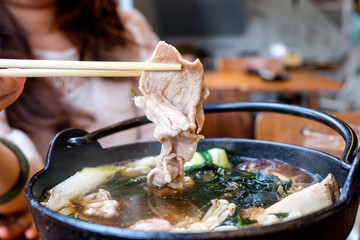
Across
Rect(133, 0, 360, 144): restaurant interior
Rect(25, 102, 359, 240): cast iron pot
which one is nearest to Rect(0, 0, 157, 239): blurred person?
Rect(25, 102, 359, 240): cast iron pot

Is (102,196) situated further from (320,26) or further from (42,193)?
(320,26)

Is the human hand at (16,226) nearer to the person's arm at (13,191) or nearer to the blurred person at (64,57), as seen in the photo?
the person's arm at (13,191)

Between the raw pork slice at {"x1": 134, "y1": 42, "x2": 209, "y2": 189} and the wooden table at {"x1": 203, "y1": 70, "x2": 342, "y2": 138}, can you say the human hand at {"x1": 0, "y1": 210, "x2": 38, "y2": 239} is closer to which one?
the raw pork slice at {"x1": 134, "y1": 42, "x2": 209, "y2": 189}

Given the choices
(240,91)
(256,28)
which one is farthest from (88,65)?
(256,28)

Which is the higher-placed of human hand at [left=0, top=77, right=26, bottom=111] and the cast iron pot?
human hand at [left=0, top=77, right=26, bottom=111]

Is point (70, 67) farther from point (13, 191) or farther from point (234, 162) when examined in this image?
point (13, 191)
